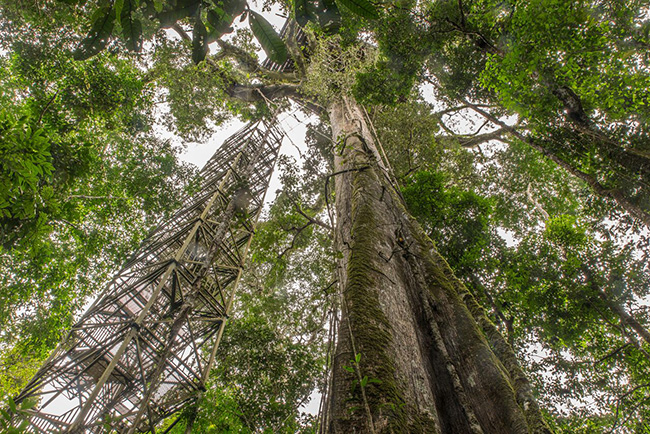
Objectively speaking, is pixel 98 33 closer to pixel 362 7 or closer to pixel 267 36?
pixel 267 36

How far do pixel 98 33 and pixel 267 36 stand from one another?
80cm

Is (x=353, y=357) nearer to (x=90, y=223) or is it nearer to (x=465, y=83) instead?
(x=465, y=83)

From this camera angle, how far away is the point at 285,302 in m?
9.82

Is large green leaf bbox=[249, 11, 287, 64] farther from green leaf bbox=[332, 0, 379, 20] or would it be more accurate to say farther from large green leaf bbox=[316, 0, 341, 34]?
green leaf bbox=[332, 0, 379, 20]

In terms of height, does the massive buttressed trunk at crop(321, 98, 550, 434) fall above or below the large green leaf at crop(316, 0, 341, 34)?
below

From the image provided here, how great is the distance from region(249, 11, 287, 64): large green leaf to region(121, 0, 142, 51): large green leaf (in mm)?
572


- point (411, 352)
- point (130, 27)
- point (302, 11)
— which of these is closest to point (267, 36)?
point (302, 11)

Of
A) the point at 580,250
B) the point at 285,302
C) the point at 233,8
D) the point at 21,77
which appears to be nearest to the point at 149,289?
the point at 285,302

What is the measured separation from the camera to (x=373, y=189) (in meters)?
3.89

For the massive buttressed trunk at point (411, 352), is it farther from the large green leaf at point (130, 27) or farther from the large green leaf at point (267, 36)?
the large green leaf at point (130, 27)

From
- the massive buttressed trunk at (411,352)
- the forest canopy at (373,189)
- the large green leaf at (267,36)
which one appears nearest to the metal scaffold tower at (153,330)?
the forest canopy at (373,189)

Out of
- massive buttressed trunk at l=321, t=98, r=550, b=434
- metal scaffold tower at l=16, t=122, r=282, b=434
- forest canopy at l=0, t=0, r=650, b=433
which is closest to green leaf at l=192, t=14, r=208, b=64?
forest canopy at l=0, t=0, r=650, b=433

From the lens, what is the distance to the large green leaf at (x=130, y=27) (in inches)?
60.5

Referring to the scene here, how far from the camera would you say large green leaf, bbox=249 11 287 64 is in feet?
5.05
